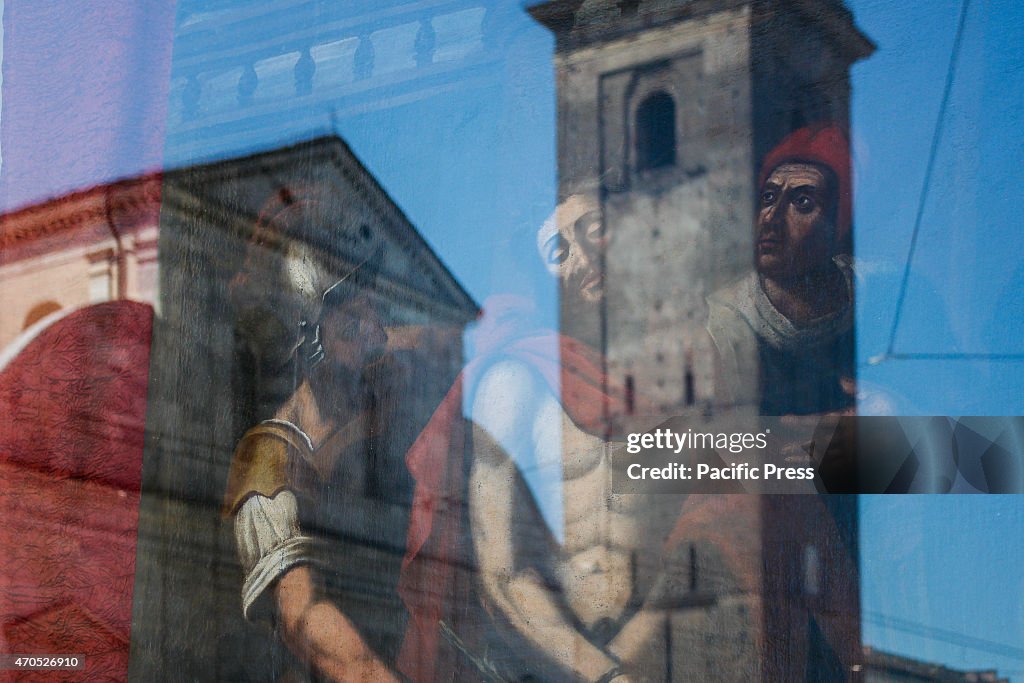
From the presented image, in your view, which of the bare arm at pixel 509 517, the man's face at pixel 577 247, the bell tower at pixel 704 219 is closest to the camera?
the bell tower at pixel 704 219

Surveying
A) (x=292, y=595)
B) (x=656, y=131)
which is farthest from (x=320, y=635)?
(x=656, y=131)

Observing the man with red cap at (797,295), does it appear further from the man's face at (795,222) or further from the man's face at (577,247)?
the man's face at (577,247)

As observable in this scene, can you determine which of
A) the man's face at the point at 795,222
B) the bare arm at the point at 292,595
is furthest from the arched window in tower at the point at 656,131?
the bare arm at the point at 292,595

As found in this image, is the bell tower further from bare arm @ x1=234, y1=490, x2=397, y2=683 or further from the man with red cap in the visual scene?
bare arm @ x1=234, y1=490, x2=397, y2=683

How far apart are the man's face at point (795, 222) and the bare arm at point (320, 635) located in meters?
1.76

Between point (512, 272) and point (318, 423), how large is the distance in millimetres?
840

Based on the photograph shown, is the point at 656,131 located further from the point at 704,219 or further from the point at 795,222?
the point at 795,222

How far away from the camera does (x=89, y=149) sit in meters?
4.79

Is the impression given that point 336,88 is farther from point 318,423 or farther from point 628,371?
point 628,371

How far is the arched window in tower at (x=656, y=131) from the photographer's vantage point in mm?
3932

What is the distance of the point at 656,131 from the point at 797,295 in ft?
2.26

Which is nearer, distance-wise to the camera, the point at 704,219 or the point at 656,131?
the point at 704,219

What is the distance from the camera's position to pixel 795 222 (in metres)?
3.75

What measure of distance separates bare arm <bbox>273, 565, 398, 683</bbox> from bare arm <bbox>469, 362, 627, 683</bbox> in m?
0.47
